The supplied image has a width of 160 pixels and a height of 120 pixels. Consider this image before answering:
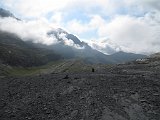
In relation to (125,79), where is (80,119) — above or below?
below

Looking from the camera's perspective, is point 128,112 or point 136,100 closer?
point 128,112

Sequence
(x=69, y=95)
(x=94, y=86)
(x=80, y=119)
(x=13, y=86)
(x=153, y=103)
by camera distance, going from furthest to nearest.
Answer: (x=13, y=86), (x=94, y=86), (x=69, y=95), (x=153, y=103), (x=80, y=119)

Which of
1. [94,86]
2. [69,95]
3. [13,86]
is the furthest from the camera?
[13,86]

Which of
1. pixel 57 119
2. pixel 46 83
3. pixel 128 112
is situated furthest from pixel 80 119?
pixel 46 83

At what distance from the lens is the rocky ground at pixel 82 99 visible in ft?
89.3

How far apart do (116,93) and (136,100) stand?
8.59ft

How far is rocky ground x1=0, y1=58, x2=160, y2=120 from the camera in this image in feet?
89.3

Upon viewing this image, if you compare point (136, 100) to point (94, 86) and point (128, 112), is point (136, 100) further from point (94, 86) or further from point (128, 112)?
point (94, 86)

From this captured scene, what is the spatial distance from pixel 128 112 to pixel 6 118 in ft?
38.8

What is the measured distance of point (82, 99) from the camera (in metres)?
30.7

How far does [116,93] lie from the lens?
1270 inches

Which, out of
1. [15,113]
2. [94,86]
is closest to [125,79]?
[94,86]

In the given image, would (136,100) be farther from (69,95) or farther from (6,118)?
(6,118)

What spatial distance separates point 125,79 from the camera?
38.5m
